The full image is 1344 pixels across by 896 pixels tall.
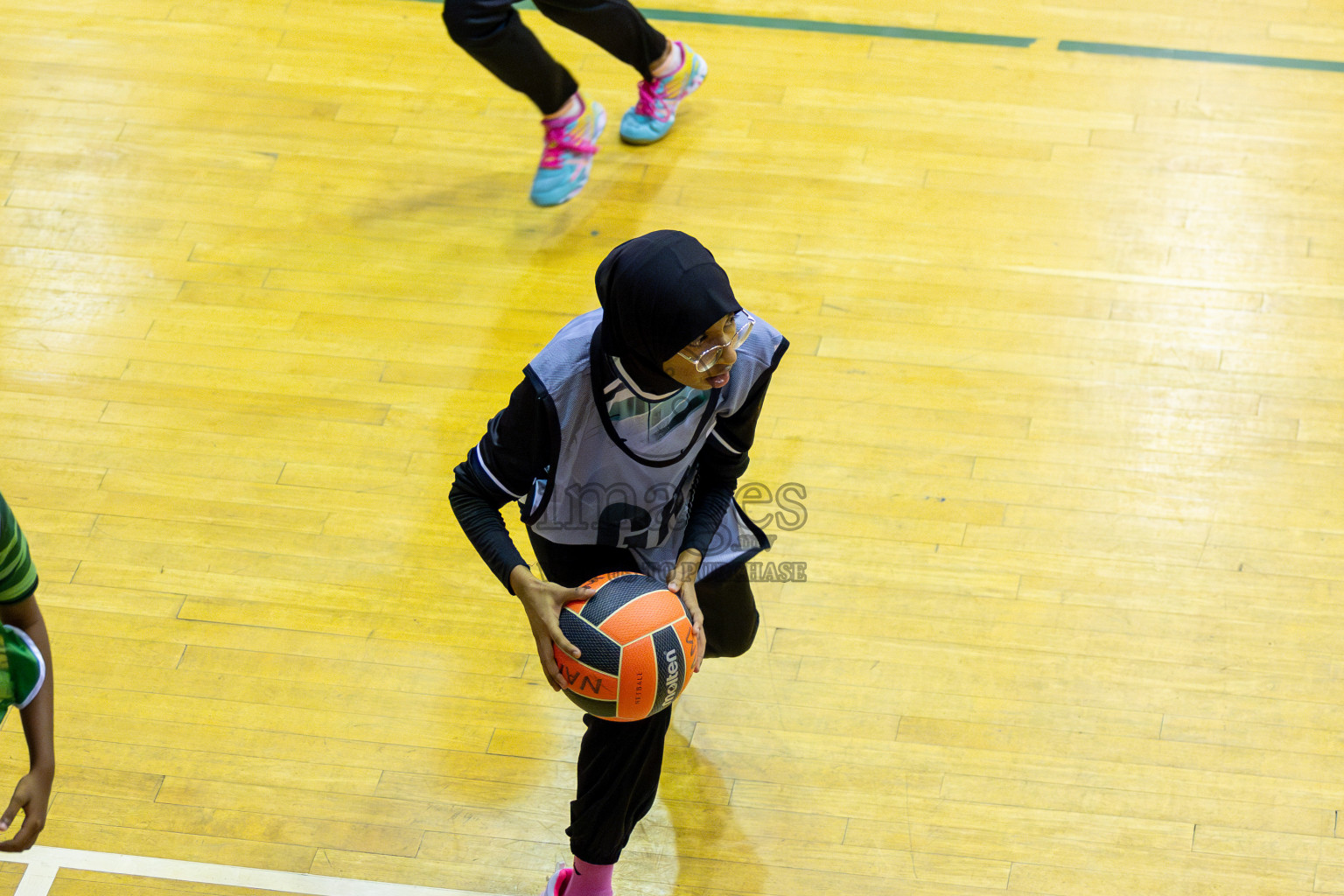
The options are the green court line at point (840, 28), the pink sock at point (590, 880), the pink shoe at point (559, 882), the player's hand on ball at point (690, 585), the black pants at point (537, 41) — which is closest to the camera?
the player's hand on ball at point (690, 585)

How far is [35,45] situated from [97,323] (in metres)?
1.71

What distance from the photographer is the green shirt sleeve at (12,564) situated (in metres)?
1.79

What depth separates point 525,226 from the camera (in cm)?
414

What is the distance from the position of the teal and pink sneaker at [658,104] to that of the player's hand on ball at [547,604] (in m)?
2.58

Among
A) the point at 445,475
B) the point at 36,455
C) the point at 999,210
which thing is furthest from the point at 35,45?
the point at 999,210

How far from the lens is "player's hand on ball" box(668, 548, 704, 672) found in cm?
228

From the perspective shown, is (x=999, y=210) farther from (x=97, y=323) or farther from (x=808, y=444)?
(x=97, y=323)

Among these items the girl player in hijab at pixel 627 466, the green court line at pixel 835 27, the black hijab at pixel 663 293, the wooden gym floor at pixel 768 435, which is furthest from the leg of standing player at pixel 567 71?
the black hijab at pixel 663 293

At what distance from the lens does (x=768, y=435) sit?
3.48 m

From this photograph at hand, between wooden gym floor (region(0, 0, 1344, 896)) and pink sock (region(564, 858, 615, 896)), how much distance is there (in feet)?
0.62

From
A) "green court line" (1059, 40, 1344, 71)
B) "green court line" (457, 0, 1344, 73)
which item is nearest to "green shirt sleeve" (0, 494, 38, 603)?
"green court line" (457, 0, 1344, 73)

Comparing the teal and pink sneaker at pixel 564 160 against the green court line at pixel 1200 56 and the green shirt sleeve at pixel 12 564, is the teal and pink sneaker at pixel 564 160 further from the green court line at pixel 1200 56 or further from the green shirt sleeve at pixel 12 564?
the green shirt sleeve at pixel 12 564

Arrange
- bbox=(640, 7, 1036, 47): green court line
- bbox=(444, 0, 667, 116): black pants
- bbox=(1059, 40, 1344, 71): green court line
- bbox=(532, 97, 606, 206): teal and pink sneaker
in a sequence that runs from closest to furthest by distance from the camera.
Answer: bbox=(444, 0, 667, 116): black pants
bbox=(532, 97, 606, 206): teal and pink sneaker
bbox=(1059, 40, 1344, 71): green court line
bbox=(640, 7, 1036, 47): green court line

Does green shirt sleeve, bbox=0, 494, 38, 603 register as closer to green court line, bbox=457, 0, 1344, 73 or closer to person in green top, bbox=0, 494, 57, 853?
person in green top, bbox=0, 494, 57, 853
